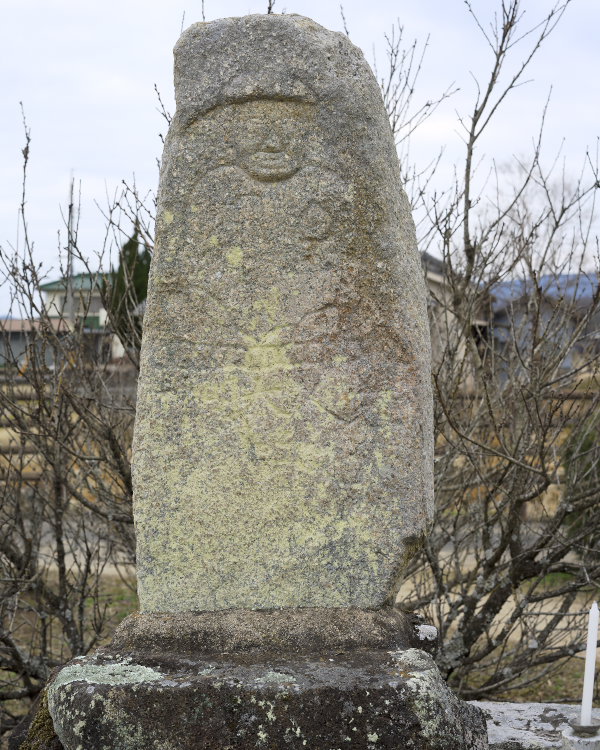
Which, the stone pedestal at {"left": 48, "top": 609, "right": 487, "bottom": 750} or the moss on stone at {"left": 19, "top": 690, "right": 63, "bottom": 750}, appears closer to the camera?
the stone pedestal at {"left": 48, "top": 609, "right": 487, "bottom": 750}

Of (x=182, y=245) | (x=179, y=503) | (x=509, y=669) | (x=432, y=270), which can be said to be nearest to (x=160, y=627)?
(x=179, y=503)

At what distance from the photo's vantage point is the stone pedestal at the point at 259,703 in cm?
207

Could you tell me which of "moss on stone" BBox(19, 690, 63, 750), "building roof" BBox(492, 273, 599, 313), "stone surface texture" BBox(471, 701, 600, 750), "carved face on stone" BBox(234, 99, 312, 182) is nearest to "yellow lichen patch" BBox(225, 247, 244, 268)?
"carved face on stone" BBox(234, 99, 312, 182)

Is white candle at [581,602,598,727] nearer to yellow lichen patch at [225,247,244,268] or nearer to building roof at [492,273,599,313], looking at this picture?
yellow lichen patch at [225,247,244,268]

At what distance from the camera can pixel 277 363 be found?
2621 mm

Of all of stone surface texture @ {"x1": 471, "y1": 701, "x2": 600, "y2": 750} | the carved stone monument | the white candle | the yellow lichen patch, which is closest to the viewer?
the white candle

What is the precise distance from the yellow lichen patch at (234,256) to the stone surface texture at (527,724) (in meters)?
1.53

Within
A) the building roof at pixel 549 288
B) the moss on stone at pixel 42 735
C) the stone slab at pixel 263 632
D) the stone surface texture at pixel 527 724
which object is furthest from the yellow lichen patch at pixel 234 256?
the building roof at pixel 549 288

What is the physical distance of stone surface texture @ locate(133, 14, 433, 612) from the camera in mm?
2555

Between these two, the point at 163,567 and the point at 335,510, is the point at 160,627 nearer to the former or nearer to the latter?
the point at 163,567

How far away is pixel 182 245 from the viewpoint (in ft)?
8.71

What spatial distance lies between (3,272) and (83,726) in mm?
3211

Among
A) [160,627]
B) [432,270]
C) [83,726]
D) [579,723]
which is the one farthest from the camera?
[432,270]

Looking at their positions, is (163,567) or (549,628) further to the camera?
(549,628)
